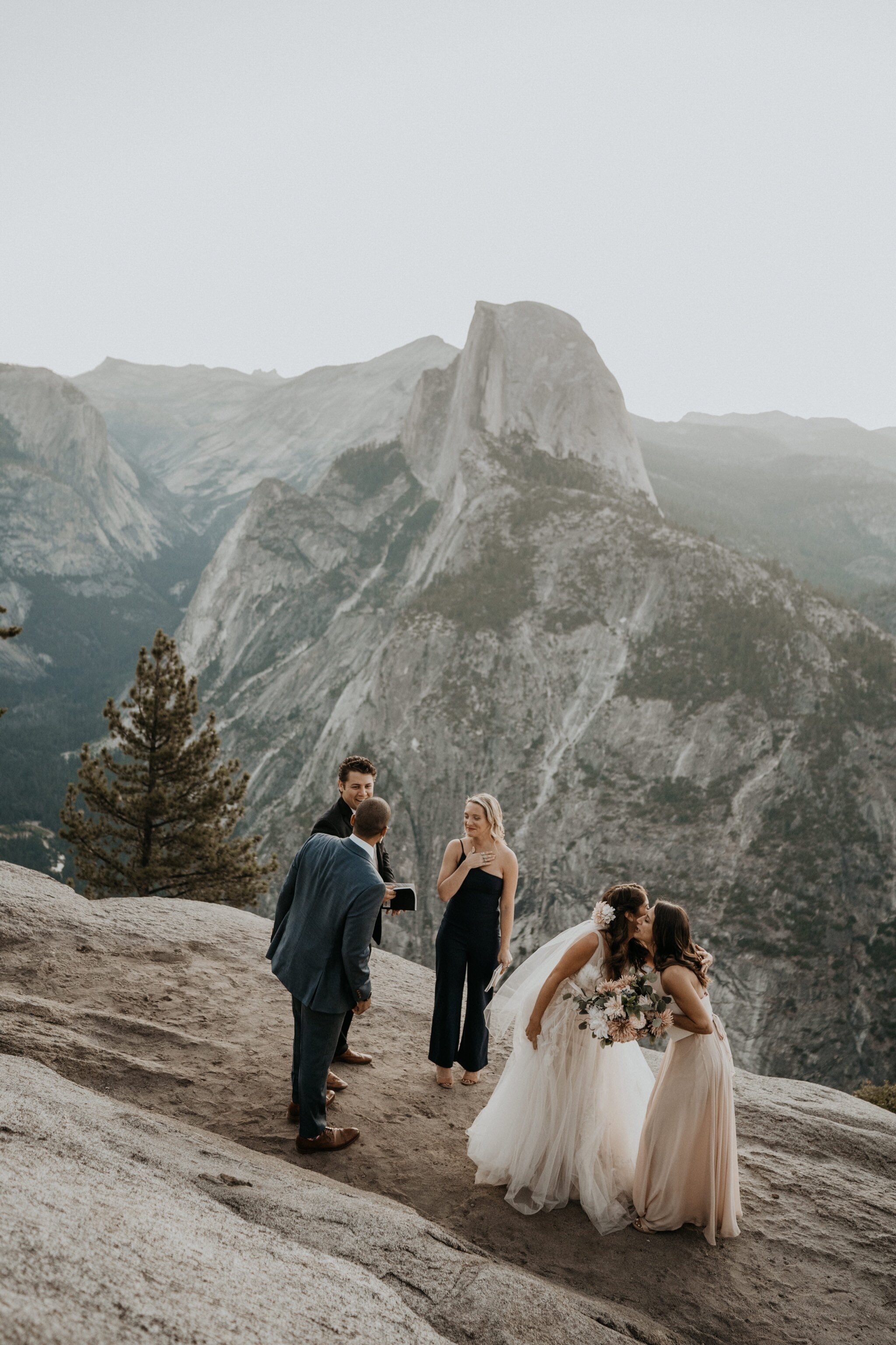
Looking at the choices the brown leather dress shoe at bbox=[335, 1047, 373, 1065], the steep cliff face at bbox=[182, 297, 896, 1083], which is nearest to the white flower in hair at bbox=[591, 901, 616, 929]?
the brown leather dress shoe at bbox=[335, 1047, 373, 1065]

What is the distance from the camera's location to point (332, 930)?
5.10 m

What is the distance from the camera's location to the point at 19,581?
11794cm

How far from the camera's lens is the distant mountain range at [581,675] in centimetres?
2816

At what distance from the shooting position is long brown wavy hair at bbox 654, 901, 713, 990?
4.93m

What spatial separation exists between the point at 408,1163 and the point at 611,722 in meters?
33.4

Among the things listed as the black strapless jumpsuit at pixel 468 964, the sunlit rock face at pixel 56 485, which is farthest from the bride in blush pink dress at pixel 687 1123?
the sunlit rock face at pixel 56 485

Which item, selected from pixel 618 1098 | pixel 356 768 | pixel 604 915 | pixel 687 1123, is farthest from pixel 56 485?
pixel 687 1123

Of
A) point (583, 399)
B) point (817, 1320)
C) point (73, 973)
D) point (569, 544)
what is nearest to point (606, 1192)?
point (817, 1320)

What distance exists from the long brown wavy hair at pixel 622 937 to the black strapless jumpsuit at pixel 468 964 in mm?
1356

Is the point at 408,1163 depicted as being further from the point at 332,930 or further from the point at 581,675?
the point at 581,675

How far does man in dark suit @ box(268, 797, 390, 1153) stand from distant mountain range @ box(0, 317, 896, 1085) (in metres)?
24.1

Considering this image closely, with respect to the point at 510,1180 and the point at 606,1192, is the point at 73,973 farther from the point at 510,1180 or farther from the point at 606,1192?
the point at 606,1192

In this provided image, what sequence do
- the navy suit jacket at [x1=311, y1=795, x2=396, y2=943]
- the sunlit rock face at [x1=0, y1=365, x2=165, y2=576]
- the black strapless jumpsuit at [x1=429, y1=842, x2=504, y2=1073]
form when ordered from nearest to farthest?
the navy suit jacket at [x1=311, y1=795, x2=396, y2=943], the black strapless jumpsuit at [x1=429, y1=842, x2=504, y2=1073], the sunlit rock face at [x1=0, y1=365, x2=165, y2=576]

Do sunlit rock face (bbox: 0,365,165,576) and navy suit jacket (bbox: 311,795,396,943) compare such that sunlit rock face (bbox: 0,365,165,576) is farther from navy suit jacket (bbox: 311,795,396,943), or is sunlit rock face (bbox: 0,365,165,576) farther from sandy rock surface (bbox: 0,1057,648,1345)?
sandy rock surface (bbox: 0,1057,648,1345)
